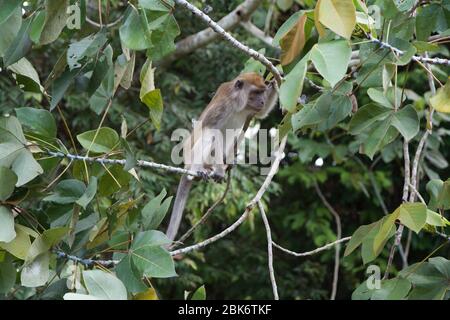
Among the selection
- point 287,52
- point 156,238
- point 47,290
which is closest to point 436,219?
point 287,52

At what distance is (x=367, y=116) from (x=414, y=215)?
45cm

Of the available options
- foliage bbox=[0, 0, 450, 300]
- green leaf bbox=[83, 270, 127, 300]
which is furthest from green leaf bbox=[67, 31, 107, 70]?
green leaf bbox=[83, 270, 127, 300]

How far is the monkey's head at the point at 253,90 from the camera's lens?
198 inches

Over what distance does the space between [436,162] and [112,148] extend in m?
3.93

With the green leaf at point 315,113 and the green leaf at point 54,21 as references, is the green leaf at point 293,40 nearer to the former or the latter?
the green leaf at point 315,113

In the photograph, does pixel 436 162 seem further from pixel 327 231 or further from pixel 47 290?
pixel 47 290

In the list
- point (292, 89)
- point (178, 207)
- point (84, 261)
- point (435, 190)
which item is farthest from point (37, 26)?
point (178, 207)

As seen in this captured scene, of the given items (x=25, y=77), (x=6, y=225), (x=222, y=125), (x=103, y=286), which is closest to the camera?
(x=103, y=286)

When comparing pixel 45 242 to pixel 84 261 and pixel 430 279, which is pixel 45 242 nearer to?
pixel 84 261

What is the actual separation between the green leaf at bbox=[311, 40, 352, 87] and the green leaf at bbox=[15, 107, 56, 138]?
1049 millimetres

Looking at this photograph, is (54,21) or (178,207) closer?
(54,21)

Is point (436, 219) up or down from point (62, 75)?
down

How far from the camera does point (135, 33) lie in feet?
7.70

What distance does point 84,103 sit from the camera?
625 centimetres
